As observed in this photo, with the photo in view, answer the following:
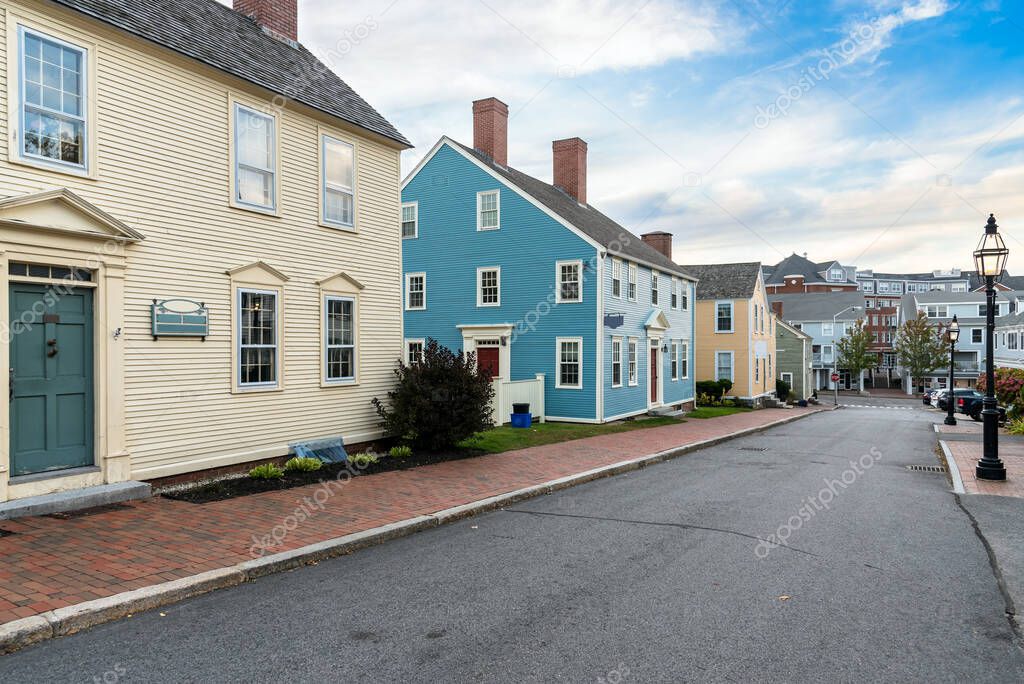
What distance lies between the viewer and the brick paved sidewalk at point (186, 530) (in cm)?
584

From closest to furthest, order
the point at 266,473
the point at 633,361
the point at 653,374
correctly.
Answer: the point at 266,473
the point at 633,361
the point at 653,374

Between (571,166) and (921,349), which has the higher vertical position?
(571,166)

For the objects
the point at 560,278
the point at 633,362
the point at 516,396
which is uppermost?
the point at 560,278

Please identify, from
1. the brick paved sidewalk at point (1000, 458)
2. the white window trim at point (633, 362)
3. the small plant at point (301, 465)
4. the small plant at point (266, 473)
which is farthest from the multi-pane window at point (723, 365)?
the small plant at point (266, 473)

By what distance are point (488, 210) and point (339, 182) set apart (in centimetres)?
1200

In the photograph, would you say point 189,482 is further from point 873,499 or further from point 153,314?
point 873,499

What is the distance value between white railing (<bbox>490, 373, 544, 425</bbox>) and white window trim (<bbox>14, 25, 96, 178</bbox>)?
43.1 feet

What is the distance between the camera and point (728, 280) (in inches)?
1636

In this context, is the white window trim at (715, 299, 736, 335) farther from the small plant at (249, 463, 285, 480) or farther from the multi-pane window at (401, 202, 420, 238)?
the small plant at (249, 463, 285, 480)

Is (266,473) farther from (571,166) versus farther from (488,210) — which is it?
(571,166)

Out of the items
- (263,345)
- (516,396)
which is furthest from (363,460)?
(516,396)

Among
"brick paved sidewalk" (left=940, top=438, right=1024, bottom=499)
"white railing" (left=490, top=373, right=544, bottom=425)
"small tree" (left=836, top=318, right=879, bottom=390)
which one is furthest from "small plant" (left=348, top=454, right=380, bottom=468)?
"small tree" (left=836, top=318, right=879, bottom=390)

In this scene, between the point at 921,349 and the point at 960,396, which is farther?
the point at 921,349

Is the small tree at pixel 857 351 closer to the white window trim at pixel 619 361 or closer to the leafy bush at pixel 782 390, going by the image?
the leafy bush at pixel 782 390
